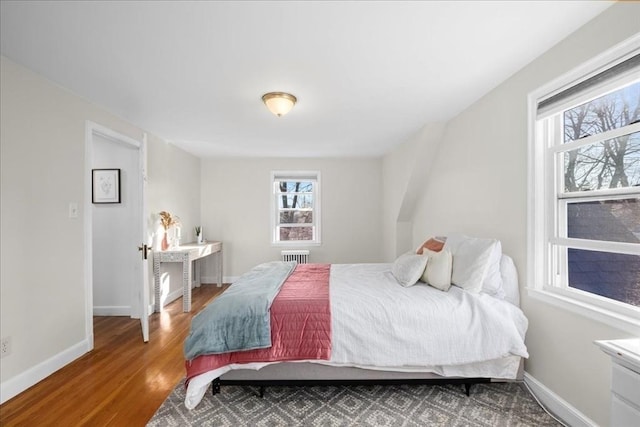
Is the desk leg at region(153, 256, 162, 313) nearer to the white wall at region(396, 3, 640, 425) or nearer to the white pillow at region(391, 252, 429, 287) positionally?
the white pillow at region(391, 252, 429, 287)

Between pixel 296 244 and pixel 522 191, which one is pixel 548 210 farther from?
pixel 296 244

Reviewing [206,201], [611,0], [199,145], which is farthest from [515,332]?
[206,201]

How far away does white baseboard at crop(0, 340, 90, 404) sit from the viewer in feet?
6.72

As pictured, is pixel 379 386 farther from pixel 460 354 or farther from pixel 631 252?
pixel 631 252

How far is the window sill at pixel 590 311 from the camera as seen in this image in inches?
57.3

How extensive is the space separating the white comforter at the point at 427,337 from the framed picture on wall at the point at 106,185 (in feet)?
9.43

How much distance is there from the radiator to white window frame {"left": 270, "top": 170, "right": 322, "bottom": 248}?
26cm

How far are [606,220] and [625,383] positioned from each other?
0.98 m

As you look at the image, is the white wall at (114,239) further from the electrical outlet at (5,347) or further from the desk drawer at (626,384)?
the desk drawer at (626,384)

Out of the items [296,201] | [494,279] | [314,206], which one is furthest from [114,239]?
[494,279]

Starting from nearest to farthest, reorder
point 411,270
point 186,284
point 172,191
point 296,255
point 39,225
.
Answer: point 39,225, point 411,270, point 186,284, point 172,191, point 296,255

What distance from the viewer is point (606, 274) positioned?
170 centimetres

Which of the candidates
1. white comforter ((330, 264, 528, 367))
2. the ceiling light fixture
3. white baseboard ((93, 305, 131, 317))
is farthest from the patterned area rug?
the ceiling light fixture

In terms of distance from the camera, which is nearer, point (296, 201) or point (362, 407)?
point (362, 407)
